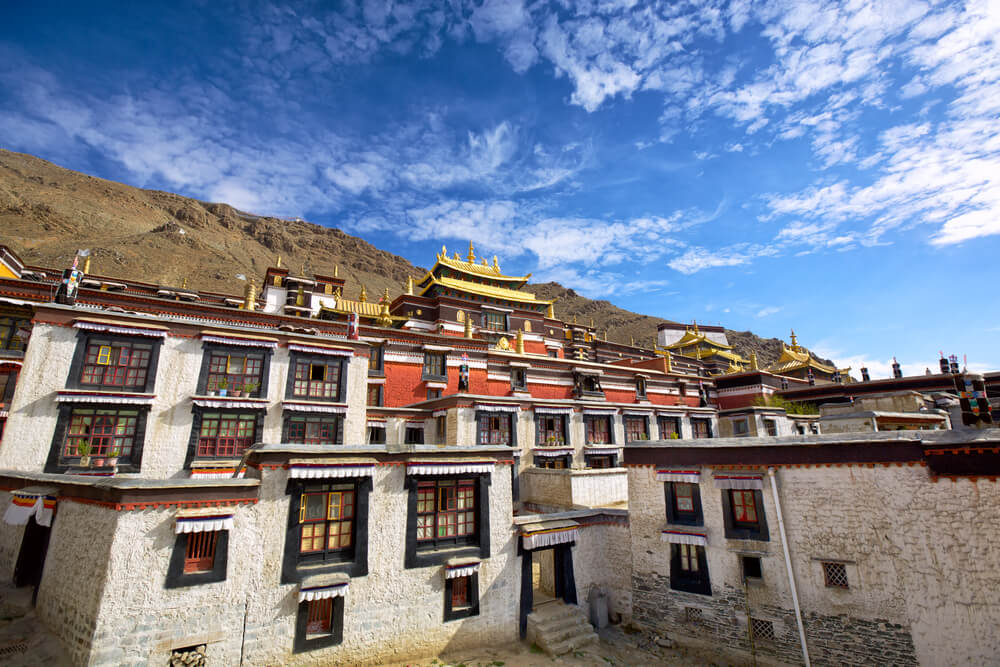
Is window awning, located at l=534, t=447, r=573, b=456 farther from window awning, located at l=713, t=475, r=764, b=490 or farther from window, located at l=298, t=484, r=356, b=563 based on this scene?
window, located at l=298, t=484, r=356, b=563

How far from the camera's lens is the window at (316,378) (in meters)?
21.8

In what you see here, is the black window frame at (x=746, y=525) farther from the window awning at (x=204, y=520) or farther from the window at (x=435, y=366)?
the window at (x=435, y=366)

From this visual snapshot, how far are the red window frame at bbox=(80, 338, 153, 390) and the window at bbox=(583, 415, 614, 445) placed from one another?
926 inches

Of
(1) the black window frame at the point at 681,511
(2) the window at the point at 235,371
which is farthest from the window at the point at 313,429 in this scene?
(1) the black window frame at the point at 681,511

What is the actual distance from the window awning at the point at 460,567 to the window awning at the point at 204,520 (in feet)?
20.8

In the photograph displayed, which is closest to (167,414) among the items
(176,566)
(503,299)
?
(176,566)

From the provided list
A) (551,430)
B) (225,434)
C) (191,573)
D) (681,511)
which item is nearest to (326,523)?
(191,573)

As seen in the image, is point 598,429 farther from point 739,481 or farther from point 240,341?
point 240,341

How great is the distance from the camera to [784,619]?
14.0 metres

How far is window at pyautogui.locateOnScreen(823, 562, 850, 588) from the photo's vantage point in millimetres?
13414

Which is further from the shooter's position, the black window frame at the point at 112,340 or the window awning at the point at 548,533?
the black window frame at the point at 112,340

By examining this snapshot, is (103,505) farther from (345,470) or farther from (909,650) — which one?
(909,650)

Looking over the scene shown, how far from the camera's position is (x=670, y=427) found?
→ 36.3m

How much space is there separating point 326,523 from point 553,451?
642 inches
